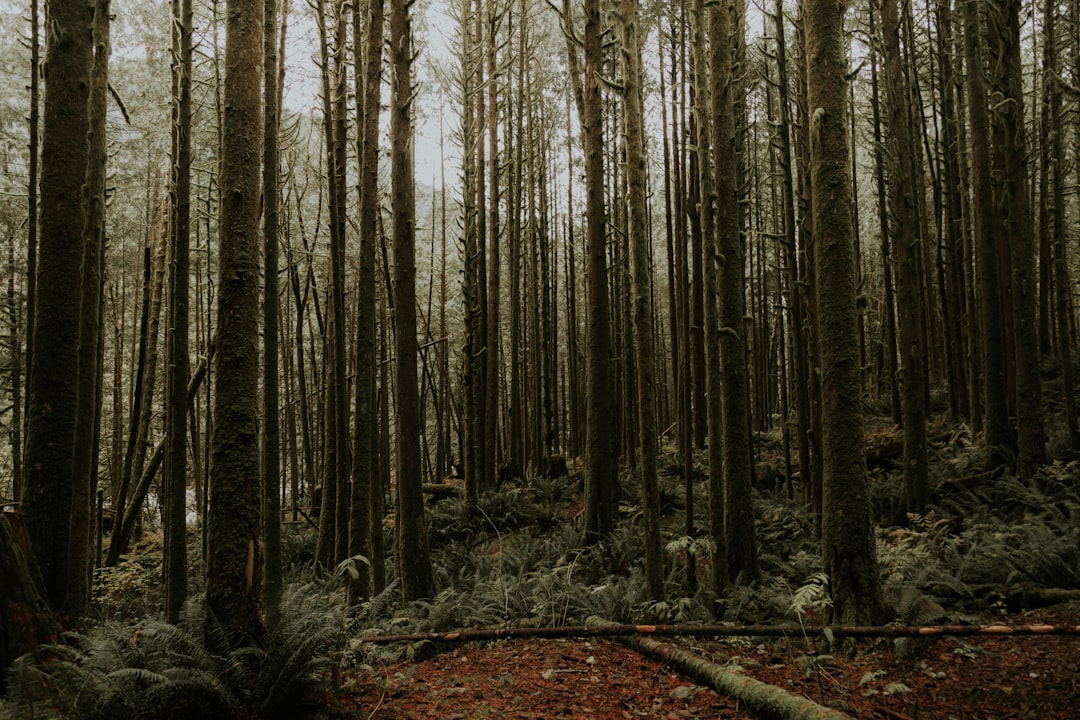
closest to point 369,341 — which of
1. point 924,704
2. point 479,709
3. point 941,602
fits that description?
point 479,709

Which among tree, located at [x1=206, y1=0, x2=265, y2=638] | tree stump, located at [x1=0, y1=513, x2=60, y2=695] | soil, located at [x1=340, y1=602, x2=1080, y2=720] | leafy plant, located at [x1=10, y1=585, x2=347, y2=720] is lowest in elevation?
soil, located at [x1=340, y1=602, x2=1080, y2=720]

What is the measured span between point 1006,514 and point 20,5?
75.1ft

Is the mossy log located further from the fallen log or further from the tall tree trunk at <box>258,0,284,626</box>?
the fallen log

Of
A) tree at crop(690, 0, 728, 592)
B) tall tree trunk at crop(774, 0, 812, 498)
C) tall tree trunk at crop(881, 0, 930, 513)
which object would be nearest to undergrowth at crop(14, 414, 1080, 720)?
tree at crop(690, 0, 728, 592)

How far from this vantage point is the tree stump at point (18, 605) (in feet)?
10.5

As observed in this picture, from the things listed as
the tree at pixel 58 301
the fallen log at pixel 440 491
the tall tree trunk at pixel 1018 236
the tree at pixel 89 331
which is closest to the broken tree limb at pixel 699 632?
the tree at pixel 89 331

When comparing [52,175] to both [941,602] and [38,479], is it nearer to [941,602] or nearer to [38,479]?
[38,479]

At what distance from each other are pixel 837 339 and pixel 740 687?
107 inches

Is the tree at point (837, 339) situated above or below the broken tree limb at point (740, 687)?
above

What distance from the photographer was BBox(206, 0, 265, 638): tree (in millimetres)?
3332

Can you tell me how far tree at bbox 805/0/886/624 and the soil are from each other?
22.1 inches

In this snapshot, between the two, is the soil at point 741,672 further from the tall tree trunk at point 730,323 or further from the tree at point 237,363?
the tall tree trunk at point 730,323

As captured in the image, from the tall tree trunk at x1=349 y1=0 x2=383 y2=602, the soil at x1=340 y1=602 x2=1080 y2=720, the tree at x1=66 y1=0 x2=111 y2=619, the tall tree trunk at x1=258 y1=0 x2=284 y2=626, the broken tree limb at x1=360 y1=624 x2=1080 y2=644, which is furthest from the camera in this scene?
the tall tree trunk at x1=349 y1=0 x2=383 y2=602

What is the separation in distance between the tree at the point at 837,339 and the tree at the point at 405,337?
13.4 ft
